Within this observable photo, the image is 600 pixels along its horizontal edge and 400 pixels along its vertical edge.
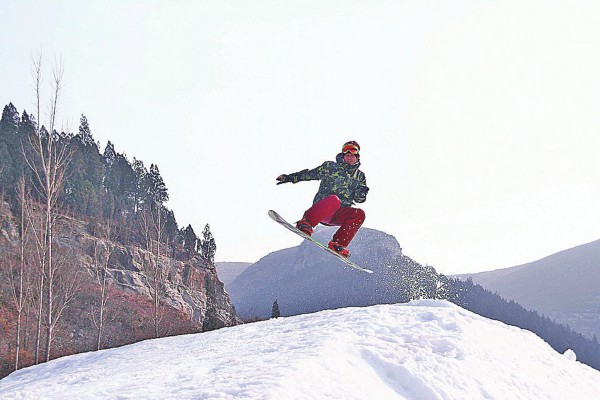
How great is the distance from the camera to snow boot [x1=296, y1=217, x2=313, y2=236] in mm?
8083

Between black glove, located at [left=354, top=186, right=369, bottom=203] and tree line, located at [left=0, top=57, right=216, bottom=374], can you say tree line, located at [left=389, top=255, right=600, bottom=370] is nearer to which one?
tree line, located at [left=0, top=57, right=216, bottom=374]

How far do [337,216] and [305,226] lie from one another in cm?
68

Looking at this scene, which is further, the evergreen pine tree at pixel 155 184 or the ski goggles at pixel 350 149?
the evergreen pine tree at pixel 155 184

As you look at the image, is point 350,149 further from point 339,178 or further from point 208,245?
point 208,245

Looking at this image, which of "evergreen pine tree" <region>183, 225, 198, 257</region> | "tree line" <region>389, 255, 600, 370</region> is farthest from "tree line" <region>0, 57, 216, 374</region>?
"tree line" <region>389, 255, 600, 370</region>

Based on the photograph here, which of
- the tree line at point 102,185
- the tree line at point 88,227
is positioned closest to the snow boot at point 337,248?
the tree line at point 88,227

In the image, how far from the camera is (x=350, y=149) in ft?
26.5

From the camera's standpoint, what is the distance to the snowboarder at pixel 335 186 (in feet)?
26.5

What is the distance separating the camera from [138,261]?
55.4 metres

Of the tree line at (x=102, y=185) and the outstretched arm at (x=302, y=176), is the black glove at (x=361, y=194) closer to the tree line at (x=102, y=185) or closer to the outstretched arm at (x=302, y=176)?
the outstretched arm at (x=302, y=176)

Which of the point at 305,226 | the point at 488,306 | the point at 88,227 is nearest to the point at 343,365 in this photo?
the point at 305,226

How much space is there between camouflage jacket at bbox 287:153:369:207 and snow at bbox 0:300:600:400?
7.20 ft

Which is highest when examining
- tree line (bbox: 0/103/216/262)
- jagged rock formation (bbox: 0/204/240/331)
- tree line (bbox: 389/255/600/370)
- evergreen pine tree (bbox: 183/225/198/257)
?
tree line (bbox: 0/103/216/262)

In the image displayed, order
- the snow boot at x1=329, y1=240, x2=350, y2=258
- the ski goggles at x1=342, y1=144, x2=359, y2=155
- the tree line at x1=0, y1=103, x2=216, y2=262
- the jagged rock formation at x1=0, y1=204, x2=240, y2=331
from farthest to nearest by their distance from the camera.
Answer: the tree line at x1=0, y1=103, x2=216, y2=262
the jagged rock formation at x1=0, y1=204, x2=240, y2=331
the snow boot at x1=329, y1=240, x2=350, y2=258
the ski goggles at x1=342, y1=144, x2=359, y2=155
